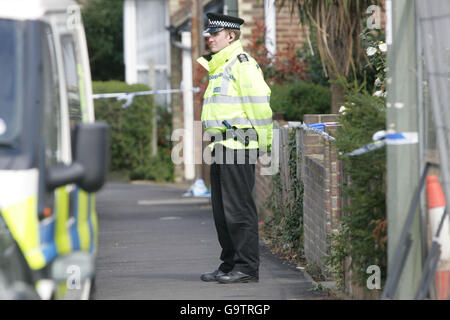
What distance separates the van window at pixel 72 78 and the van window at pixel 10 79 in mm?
Answer: 763

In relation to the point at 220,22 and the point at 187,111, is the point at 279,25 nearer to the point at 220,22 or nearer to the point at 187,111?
the point at 187,111

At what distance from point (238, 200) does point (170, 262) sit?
161 cm

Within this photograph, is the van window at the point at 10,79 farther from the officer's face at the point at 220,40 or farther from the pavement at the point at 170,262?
the officer's face at the point at 220,40

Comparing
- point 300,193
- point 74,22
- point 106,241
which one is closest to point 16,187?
point 74,22

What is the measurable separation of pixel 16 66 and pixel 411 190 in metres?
2.21

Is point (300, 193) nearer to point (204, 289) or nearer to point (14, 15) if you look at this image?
point (204, 289)

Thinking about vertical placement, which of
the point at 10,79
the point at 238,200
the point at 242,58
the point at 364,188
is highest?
the point at 242,58

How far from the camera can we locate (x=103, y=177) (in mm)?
4605

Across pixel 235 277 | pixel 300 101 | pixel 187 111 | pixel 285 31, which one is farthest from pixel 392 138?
pixel 187 111

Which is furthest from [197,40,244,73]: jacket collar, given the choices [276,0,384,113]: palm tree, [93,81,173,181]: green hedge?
[93,81,173,181]: green hedge

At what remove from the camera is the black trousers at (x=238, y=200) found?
7.05 m

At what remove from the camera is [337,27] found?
10539mm

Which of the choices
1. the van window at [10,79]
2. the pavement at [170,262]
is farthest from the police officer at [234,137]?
the van window at [10,79]

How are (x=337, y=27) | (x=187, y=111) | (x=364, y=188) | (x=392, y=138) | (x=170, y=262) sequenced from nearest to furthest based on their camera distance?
(x=392, y=138) → (x=364, y=188) → (x=170, y=262) → (x=337, y=27) → (x=187, y=111)
